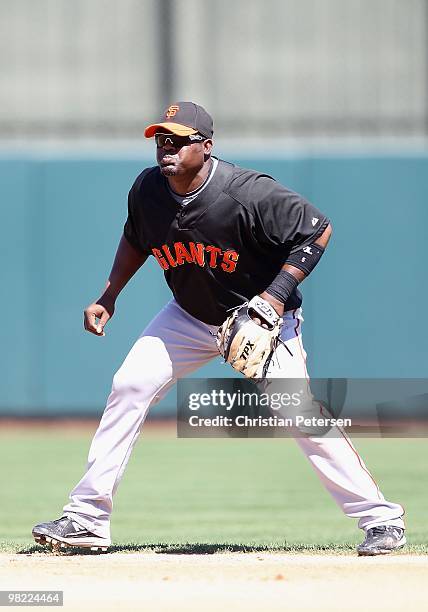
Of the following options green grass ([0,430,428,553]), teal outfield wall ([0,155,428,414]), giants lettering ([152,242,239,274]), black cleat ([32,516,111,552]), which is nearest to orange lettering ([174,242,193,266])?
giants lettering ([152,242,239,274])

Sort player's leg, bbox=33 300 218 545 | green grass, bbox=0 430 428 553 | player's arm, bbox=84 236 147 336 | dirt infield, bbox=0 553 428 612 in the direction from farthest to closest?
green grass, bbox=0 430 428 553 < player's arm, bbox=84 236 147 336 < player's leg, bbox=33 300 218 545 < dirt infield, bbox=0 553 428 612

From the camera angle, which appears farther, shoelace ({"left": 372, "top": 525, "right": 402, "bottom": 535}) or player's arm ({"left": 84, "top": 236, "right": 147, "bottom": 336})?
player's arm ({"left": 84, "top": 236, "right": 147, "bottom": 336})

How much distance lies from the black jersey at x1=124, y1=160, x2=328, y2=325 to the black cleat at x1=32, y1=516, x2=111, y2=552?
967mm

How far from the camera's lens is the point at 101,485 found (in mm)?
4938

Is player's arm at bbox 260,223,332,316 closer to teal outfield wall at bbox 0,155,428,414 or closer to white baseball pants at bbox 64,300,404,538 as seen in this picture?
white baseball pants at bbox 64,300,404,538

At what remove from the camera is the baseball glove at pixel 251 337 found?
15.5 ft

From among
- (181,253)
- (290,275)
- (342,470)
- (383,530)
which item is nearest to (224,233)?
(181,253)

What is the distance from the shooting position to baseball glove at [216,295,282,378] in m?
4.73

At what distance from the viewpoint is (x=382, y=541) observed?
4.87 meters

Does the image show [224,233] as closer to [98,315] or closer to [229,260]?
[229,260]

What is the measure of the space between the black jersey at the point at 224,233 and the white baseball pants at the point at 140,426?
0.14 m

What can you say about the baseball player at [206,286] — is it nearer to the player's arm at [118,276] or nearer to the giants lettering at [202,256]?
the giants lettering at [202,256]

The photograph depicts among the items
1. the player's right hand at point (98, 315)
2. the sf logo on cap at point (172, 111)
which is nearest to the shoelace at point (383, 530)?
the player's right hand at point (98, 315)

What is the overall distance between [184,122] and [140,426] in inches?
47.9
